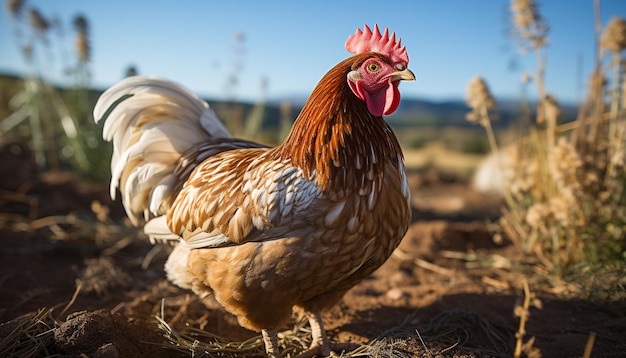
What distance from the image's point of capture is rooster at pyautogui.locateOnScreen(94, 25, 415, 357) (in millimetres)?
2246

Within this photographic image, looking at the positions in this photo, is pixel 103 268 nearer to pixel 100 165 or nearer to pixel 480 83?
pixel 480 83

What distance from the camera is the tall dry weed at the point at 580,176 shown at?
3529 millimetres

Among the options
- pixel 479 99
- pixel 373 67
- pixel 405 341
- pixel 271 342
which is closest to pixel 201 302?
pixel 271 342

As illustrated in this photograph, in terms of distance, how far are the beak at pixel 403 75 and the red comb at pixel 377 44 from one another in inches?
3.1

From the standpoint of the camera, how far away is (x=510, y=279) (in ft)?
13.5

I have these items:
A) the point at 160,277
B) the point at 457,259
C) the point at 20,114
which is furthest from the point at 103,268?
the point at 20,114

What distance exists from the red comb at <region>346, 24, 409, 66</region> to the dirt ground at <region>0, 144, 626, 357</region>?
1.55 metres

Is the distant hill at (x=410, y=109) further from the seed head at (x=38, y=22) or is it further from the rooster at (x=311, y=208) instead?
the seed head at (x=38, y=22)

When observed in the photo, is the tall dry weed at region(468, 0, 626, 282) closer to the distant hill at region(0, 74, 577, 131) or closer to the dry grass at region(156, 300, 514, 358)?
the distant hill at region(0, 74, 577, 131)

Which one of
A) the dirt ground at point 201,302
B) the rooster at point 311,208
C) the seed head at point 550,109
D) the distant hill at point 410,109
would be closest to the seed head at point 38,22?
the distant hill at point 410,109

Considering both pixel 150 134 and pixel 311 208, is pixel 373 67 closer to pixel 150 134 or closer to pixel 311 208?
pixel 311 208

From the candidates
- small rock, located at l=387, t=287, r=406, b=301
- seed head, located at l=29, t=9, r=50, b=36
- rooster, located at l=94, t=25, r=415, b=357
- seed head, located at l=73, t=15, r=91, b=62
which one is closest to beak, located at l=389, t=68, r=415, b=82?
rooster, located at l=94, t=25, r=415, b=357

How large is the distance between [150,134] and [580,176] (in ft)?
10.9

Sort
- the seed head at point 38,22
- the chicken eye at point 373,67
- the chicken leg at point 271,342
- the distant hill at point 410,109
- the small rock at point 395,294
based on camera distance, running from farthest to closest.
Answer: the seed head at point 38,22
the distant hill at point 410,109
the small rock at point 395,294
the chicken leg at point 271,342
the chicken eye at point 373,67
